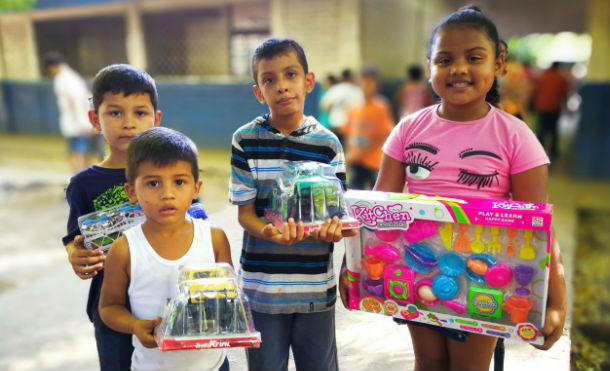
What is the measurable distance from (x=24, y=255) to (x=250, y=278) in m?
4.05

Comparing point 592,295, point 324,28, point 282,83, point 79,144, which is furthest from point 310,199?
point 324,28

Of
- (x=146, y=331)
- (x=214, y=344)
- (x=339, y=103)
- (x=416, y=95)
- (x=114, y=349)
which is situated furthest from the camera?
(x=416, y=95)

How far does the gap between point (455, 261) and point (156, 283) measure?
0.83 meters

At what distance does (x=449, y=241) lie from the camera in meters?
1.40

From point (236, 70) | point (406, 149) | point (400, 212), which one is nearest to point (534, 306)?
point (400, 212)

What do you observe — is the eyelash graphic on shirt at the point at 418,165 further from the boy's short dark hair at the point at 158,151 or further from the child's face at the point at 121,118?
the child's face at the point at 121,118

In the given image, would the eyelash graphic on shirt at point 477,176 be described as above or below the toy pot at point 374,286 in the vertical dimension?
above

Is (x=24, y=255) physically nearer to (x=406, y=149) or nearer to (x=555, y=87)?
(x=406, y=149)

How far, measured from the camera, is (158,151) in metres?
1.38

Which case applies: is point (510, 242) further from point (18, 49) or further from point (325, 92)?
point (18, 49)

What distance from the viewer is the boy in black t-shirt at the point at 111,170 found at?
1638 millimetres

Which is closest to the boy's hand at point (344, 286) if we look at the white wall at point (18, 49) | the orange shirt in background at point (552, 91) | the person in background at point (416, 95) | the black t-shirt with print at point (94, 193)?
the black t-shirt with print at point (94, 193)

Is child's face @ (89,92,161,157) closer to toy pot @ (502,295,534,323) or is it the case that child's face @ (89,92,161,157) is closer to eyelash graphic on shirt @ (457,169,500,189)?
eyelash graphic on shirt @ (457,169,500,189)

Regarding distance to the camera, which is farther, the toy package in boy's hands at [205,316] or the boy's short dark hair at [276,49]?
the boy's short dark hair at [276,49]
